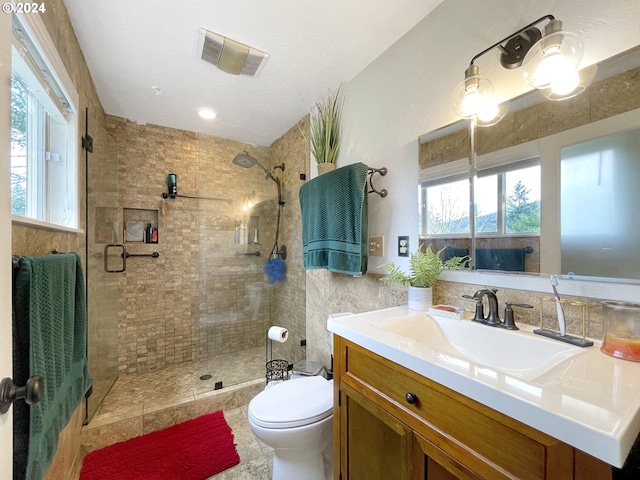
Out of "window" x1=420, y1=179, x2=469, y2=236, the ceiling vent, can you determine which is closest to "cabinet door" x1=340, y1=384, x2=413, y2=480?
"window" x1=420, y1=179, x2=469, y2=236

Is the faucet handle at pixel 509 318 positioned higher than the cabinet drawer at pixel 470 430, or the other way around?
the faucet handle at pixel 509 318

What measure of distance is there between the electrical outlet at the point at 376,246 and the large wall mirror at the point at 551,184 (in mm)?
354

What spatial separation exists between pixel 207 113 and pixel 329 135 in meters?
1.18

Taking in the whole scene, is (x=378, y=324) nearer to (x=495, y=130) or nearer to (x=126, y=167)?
(x=495, y=130)

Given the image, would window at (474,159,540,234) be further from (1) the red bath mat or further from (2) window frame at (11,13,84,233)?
(1) the red bath mat

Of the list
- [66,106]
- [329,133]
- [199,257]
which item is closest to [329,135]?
[329,133]

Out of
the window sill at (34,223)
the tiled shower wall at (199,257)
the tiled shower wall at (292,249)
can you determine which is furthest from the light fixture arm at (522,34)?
the window sill at (34,223)

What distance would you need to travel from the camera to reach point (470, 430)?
623mm

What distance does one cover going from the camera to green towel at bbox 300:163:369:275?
156cm

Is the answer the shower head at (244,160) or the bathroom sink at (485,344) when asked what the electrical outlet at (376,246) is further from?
the shower head at (244,160)

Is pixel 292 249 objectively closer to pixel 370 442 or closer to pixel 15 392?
pixel 370 442

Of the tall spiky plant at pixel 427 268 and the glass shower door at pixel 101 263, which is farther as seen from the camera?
the glass shower door at pixel 101 263

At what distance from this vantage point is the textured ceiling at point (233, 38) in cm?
131

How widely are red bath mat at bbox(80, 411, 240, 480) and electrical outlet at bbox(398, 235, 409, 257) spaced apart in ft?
5.07
